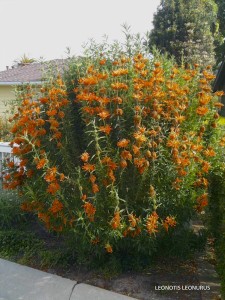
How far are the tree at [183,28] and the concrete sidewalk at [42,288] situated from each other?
1227cm

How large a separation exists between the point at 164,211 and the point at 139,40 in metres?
1.73

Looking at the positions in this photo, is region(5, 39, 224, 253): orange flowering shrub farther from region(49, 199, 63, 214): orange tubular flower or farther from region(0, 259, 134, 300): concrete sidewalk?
region(0, 259, 134, 300): concrete sidewalk

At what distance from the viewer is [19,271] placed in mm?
3682

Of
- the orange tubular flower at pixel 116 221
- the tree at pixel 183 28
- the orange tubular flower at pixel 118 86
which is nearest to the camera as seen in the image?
the orange tubular flower at pixel 116 221

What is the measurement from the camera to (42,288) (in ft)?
11.0

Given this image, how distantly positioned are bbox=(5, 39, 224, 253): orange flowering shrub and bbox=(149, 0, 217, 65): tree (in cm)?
1161

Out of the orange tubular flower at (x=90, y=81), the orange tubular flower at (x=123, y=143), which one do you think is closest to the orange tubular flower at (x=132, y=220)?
the orange tubular flower at (x=123, y=143)

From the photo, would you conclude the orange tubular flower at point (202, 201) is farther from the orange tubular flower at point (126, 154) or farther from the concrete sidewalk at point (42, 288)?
the concrete sidewalk at point (42, 288)

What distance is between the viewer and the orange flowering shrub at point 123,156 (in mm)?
3076

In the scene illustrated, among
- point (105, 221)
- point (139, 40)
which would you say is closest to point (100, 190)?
point (105, 221)

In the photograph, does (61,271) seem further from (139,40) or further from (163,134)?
(139,40)

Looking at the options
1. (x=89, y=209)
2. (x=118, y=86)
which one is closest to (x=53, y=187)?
(x=89, y=209)

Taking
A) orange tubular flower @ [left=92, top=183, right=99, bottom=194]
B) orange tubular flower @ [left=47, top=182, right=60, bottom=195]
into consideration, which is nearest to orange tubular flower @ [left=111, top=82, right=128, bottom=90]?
orange tubular flower @ [left=92, top=183, right=99, bottom=194]

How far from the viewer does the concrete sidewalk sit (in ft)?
10.4
